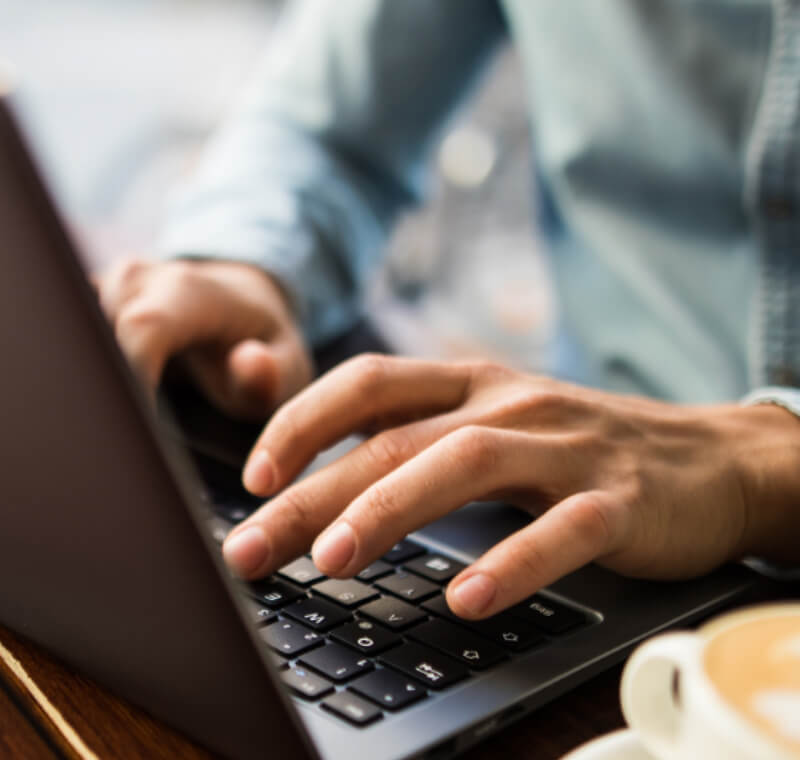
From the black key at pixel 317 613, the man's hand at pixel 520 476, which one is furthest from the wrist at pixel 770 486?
the black key at pixel 317 613

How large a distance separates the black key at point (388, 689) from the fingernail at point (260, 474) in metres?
0.14

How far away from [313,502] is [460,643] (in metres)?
0.09

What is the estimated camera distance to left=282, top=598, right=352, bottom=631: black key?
0.35 metres

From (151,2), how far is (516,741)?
A: 2.34 m

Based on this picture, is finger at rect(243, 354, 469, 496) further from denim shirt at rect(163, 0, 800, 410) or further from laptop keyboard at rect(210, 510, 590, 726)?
denim shirt at rect(163, 0, 800, 410)

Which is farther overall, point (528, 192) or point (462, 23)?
point (528, 192)

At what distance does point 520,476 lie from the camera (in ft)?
1.34

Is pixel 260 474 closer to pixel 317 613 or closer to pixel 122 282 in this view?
pixel 317 613

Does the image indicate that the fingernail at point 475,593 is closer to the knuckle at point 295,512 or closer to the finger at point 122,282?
Result: the knuckle at point 295,512

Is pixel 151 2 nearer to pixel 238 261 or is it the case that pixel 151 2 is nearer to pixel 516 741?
pixel 238 261

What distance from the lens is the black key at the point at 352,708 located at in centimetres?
30

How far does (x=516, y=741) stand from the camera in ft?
1.04

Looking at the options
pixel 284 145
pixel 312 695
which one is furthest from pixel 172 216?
pixel 312 695

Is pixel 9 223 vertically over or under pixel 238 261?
over
